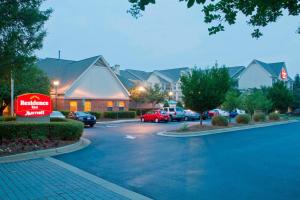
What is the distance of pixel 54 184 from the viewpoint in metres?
7.40

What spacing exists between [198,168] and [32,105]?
969 centimetres

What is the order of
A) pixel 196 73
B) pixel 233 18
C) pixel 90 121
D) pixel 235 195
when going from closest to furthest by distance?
pixel 233 18
pixel 235 195
pixel 196 73
pixel 90 121

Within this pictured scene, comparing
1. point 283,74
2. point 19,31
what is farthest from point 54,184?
point 283,74

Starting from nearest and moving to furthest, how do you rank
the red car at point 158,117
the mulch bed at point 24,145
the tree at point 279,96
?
1. the mulch bed at point 24,145
2. the red car at point 158,117
3. the tree at point 279,96

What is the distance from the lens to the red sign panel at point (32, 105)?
48.6ft

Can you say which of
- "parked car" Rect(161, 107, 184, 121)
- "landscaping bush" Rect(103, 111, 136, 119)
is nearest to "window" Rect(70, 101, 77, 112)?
"landscaping bush" Rect(103, 111, 136, 119)

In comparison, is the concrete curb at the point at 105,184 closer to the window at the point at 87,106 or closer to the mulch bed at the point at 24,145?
the mulch bed at the point at 24,145

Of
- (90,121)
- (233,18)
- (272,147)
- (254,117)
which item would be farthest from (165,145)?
(254,117)

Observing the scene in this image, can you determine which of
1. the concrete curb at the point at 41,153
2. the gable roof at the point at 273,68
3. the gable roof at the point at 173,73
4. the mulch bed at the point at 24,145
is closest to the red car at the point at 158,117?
the concrete curb at the point at 41,153

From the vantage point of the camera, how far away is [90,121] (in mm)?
27297

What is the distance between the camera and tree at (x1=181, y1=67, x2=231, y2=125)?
22562 mm

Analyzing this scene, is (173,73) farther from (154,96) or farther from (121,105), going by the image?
(121,105)

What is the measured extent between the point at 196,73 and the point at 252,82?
142ft

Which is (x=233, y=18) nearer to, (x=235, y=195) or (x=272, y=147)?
(x=235, y=195)
